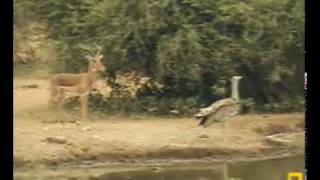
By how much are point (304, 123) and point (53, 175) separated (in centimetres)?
131

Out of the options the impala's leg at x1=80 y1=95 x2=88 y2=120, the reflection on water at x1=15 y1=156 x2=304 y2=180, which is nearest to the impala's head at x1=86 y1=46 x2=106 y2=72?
the impala's leg at x1=80 y1=95 x2=88 y2=120

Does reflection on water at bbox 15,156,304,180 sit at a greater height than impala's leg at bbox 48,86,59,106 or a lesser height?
lesser

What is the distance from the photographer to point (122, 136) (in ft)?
9.91

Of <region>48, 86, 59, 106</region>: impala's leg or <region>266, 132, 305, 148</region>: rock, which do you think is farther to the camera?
<region>266, 132, 305, 148</region>: rock

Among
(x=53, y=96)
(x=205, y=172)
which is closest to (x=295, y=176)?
(x=205, y=172)

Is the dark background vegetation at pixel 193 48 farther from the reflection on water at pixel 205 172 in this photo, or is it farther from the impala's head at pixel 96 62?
the reflection on water at pixel 205 172

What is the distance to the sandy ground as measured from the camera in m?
2.95

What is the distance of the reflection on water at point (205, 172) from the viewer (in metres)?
3.00

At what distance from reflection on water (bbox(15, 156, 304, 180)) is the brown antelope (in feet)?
1.04

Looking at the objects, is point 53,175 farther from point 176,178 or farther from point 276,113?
point 276,113

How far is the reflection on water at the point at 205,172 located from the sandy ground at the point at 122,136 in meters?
0.06

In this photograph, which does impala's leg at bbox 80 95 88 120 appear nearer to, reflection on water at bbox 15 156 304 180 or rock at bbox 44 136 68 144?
rock at bbox 44 136 68 144

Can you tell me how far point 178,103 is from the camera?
10.2 feet

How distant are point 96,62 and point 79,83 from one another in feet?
0.45
